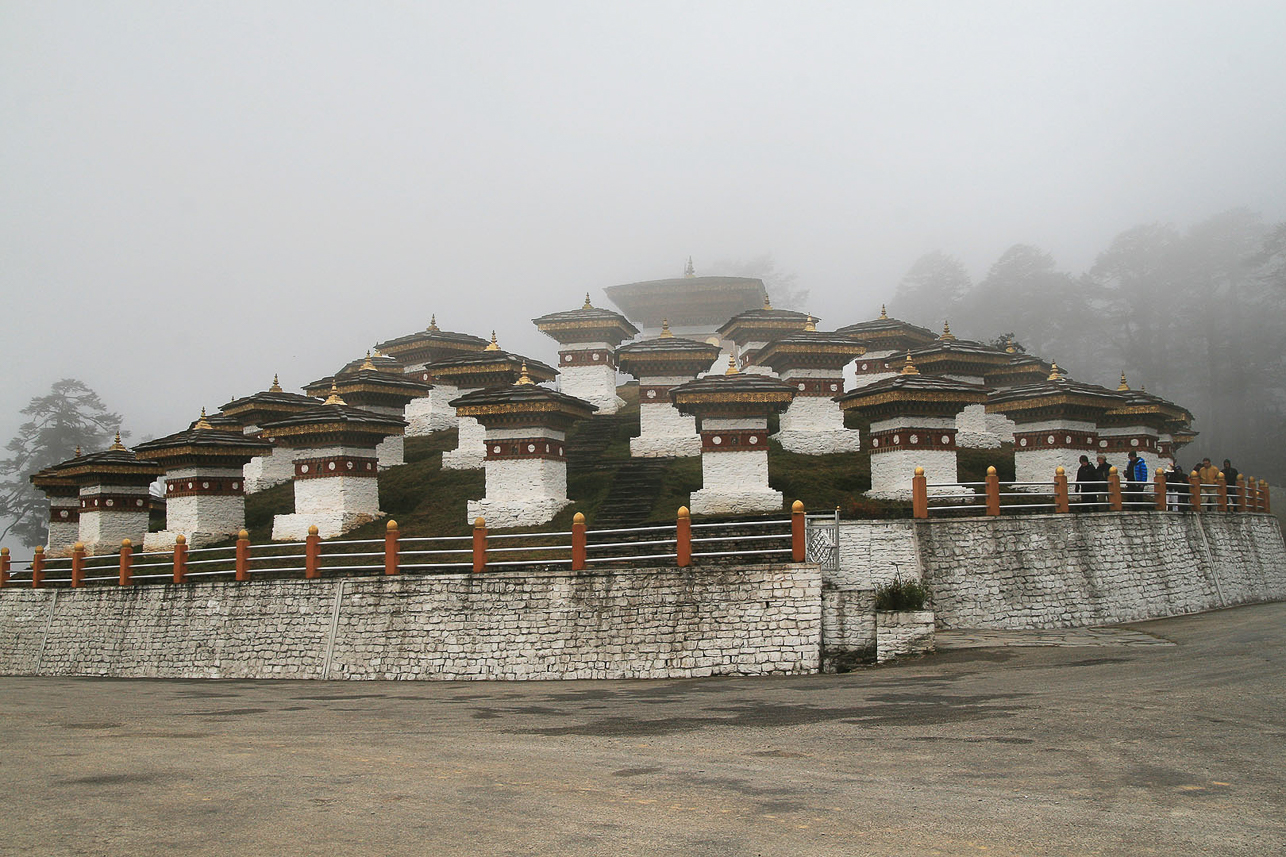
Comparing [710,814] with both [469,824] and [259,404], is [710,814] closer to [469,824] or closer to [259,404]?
[469,824]

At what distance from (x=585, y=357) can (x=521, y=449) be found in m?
11.8

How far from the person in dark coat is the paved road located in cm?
722

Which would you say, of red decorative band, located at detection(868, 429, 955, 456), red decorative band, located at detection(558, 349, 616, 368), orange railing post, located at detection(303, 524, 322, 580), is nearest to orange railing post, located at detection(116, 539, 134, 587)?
orange railing post, located at detection(303, 524, 322, 580)

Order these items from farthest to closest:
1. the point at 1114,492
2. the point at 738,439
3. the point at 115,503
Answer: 1. the point at 115,503
2. the point at 738,439
3. the point at 1114,492

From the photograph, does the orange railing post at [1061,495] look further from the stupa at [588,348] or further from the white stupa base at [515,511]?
the stupa at [588,348]

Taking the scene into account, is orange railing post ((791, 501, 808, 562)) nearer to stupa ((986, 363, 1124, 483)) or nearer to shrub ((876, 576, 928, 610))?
shrub ((876, 576, 928, 610))

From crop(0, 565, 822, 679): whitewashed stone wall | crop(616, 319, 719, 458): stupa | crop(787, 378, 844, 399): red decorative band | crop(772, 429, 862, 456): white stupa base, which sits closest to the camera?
crop(0, 565, 822, 679): whitewashed stone wall

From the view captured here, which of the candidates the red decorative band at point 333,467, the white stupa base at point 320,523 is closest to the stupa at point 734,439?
the red decorative band at point 333,467

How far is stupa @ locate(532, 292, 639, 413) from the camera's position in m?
35.4

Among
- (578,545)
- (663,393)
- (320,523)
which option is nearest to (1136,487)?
(663,393)

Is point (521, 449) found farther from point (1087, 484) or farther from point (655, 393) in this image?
point (1087, 484)

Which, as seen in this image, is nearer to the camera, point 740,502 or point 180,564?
point 180,564

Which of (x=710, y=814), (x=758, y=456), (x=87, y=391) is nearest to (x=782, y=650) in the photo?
(x=758, y=456)

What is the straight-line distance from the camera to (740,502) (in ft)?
76.5
